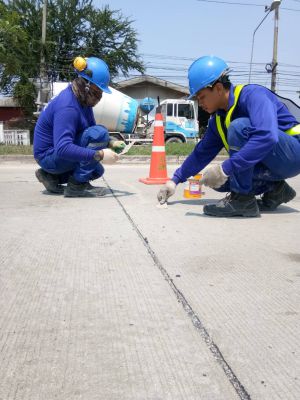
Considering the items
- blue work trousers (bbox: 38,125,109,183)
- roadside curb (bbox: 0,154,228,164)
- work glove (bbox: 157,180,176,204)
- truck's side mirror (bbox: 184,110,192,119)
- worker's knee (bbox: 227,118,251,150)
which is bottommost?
roadside curb (bbox: 0,154,228,164)

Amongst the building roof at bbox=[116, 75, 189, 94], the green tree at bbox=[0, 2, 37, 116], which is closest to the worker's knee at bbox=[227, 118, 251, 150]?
the green tree at bbox=[0, 2, 37, 116]

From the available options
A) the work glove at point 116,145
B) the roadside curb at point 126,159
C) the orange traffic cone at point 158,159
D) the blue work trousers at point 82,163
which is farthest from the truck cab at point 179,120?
the blue work trousers at point 82,163

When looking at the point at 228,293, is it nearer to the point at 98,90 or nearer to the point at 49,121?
the point at 98,90

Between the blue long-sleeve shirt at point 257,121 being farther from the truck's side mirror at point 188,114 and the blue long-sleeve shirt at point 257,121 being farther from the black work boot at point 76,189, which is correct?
the truck's side mirror at point 188,114

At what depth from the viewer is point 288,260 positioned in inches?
102

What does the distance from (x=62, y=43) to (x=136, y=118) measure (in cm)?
1130

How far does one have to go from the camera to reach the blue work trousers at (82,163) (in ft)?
14.9

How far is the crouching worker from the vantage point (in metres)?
4.28

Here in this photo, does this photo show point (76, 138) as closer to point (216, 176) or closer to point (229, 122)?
point (229, 122)

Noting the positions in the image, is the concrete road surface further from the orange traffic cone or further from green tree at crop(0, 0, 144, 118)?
green tree at crop(0, 0, 144, 118)

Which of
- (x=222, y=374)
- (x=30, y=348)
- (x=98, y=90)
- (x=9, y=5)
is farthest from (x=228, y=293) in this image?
(x=9, y=5)

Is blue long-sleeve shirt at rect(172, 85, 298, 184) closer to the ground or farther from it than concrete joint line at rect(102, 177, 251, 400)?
farther from it

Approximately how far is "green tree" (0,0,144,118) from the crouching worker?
22.5 metres

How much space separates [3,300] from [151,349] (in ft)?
2.42
